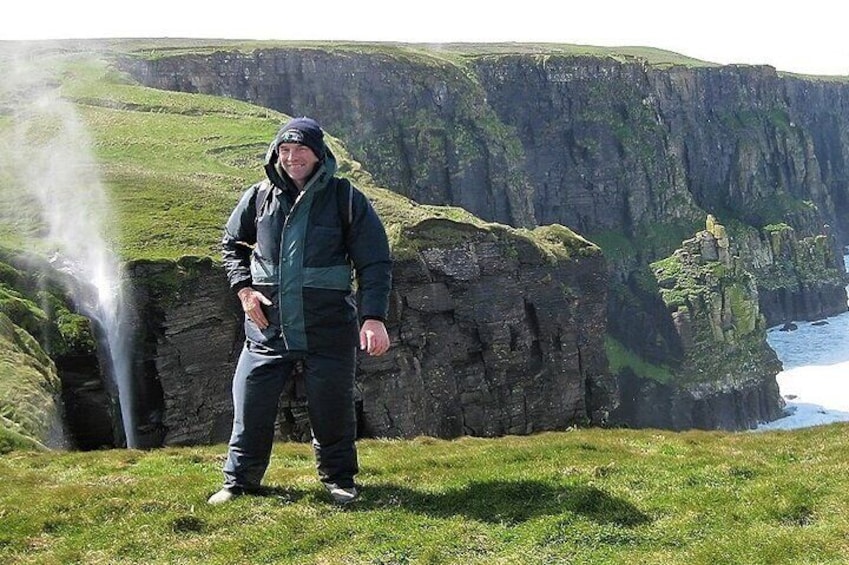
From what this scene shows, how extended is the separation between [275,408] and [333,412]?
0.92 m

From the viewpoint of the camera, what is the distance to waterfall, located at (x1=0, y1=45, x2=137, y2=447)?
37969 millimetres

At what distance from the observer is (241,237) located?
42.7 ft

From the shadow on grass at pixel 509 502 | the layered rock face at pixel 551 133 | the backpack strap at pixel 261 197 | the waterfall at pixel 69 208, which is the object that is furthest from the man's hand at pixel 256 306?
the layered rock face at pixel 551 133

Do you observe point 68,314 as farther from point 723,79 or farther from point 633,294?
point 723,79

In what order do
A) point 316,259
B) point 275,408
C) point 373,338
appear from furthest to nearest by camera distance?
point 275,408 < point 316,259 < point 373,338

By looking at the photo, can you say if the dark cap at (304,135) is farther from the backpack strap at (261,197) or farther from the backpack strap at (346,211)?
the backpack strap at (261,197)

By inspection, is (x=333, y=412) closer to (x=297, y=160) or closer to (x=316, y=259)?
(x=316, y=259)

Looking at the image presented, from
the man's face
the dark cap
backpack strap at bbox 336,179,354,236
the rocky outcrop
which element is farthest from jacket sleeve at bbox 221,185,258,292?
the rocky outcrop

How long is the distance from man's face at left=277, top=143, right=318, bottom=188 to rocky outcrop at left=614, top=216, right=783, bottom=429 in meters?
97.8

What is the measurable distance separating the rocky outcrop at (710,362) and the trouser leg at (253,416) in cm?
9677

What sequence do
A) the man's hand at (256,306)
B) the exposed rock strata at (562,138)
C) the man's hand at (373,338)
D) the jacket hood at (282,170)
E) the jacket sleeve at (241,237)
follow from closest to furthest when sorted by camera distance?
the man's hand at (373,338)
the jacket hood at (282,170)
the man's hand at (256,306)
the jacket sleeve at (241,237)
the exposed rock strata at (562,138)

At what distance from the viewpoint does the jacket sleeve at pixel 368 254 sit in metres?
12.2

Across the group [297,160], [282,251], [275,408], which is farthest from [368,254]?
[275,408]

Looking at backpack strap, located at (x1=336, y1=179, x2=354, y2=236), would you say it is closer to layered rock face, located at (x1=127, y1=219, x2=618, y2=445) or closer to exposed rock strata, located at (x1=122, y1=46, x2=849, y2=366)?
layered rock face, located at (x1=127, y1=219, x2=618, y2=445)
